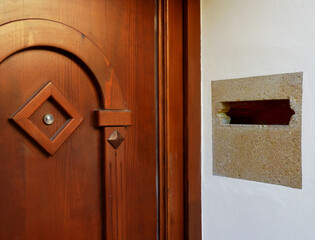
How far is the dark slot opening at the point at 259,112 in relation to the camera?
1156mm

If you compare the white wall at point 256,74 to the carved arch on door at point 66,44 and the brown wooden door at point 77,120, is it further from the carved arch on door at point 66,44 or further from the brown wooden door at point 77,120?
the carved arch on door at point 66,44

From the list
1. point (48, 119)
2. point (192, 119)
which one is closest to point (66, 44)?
point (48, 119)

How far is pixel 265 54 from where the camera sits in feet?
3.39

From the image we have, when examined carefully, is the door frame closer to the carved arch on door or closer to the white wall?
the white wall

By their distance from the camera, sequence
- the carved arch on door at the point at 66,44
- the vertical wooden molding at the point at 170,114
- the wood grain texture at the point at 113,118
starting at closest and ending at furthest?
1. the carved arch on door at the point at 66,44
2. the wood grain texture at the point at 113,118
3. the vertical wooden molding at the point at 170,114

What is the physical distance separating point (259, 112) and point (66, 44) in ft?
2.91

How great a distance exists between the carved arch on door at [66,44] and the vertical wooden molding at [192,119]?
1.01 feet

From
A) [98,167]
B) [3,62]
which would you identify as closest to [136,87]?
[98,167]

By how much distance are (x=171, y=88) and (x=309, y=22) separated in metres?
0.51

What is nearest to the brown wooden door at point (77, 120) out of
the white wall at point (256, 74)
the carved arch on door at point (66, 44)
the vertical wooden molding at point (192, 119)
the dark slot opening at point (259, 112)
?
the carved arch on door at point (66, 44)

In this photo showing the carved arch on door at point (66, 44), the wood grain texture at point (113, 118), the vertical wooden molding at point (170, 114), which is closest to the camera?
the carved arch on door at point (66, 44)

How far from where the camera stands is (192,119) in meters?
1.16

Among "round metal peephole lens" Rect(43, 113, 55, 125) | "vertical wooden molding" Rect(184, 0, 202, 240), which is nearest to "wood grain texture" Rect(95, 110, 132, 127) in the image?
"round metal peephole lens" Rect(43, 113, 55, 125)

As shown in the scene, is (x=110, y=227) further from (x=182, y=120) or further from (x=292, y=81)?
(x=292, y=81)
